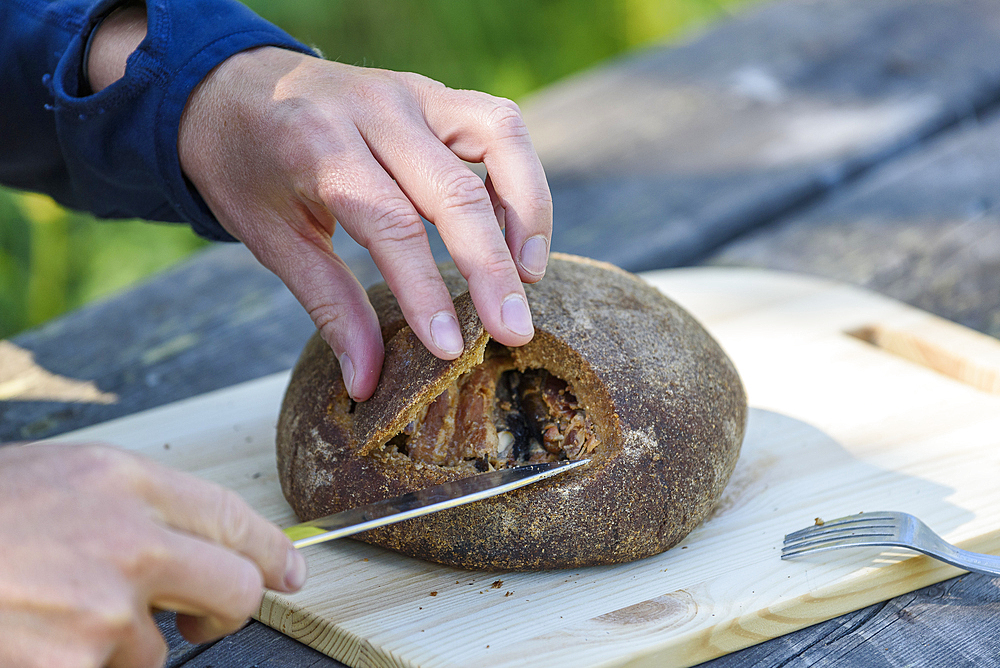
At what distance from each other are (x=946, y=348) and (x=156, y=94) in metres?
2.25

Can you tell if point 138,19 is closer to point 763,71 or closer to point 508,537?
point 508,537

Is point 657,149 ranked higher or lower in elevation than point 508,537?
higher

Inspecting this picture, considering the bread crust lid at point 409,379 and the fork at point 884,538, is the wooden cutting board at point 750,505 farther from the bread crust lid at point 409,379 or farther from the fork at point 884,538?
the bread crust lid at point 409,379

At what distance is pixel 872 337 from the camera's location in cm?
274

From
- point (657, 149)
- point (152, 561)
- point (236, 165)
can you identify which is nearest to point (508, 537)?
point (152, 561)

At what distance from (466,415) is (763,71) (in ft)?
11.8

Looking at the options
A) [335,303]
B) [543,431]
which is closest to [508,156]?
[335,303]

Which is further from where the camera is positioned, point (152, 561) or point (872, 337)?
point (872, 337)

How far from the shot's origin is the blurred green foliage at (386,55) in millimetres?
4812

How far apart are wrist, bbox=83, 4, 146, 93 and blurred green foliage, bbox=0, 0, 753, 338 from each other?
2.71m

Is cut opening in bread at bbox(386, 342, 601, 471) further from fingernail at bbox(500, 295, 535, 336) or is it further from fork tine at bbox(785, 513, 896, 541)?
fork tine at bbox(785, 513, 896, 541)

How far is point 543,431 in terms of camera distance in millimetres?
1875

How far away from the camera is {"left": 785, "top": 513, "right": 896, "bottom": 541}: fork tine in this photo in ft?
5.67

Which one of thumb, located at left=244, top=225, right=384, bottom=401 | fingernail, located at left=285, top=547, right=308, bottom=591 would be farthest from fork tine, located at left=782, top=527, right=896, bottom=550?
fingernail, located at left=285, top=547, right=308, bottom=591
